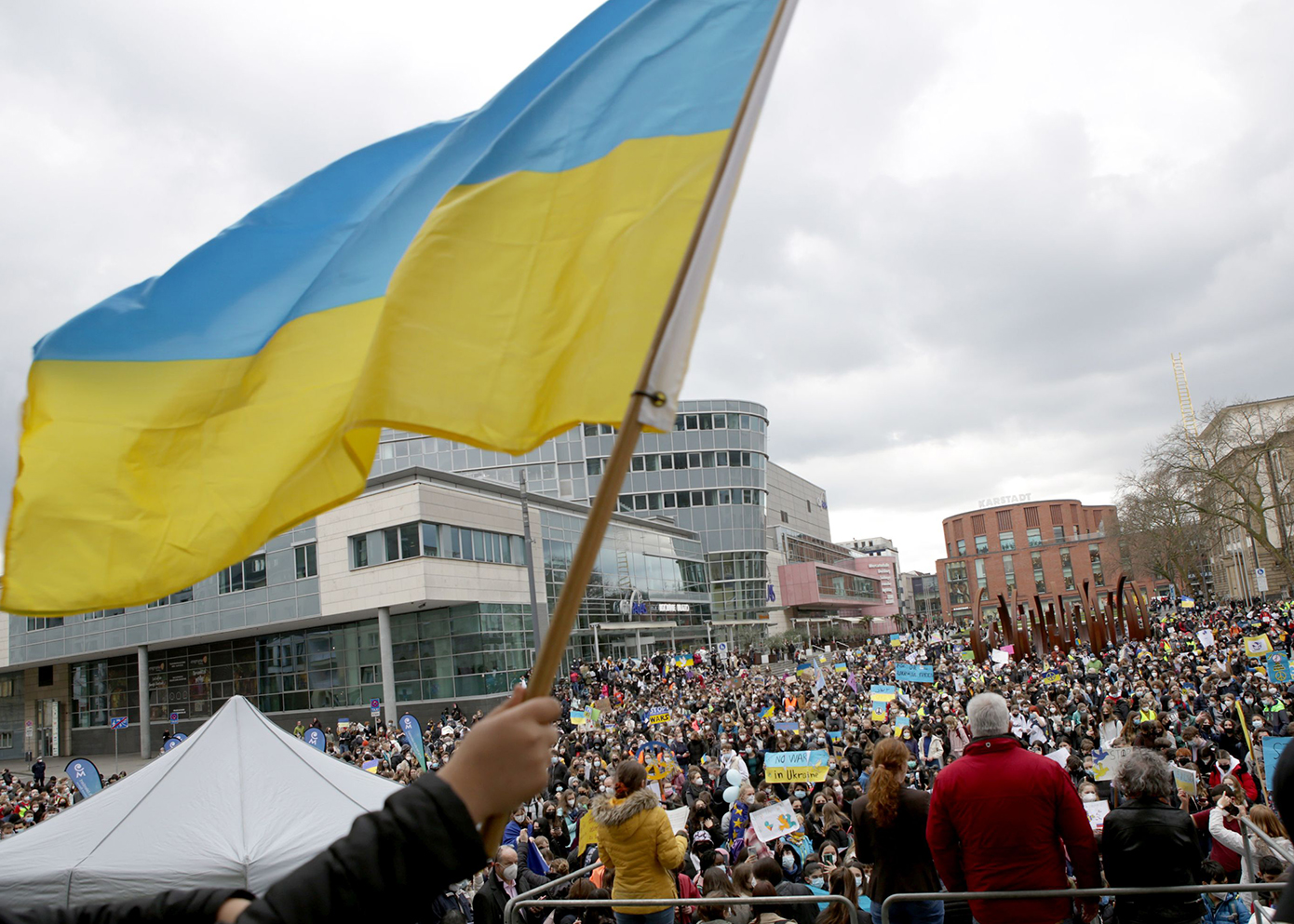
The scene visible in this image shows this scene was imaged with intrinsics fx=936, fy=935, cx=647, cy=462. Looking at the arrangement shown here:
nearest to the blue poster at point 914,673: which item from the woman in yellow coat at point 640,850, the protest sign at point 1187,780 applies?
the protest sign at point 1187,780

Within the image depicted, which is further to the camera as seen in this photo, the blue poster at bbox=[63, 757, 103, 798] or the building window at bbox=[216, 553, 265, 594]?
the building window at bbox=[216, 553, 265, 594]

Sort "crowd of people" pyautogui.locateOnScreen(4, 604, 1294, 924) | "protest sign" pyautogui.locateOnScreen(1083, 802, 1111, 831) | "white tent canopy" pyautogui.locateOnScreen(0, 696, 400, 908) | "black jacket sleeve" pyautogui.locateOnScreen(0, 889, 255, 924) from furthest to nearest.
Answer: "protest sign" pyautogui.locateOnScreen(1083, 802, 1111, 831)
"white tent canopy" pyautogui.locateOnScreen(0, 696, 400, 908)
"crowd of people" pyautogui.locateOnScreen(4, 604, 1294, 924)
"black jacket sleeve" pyautogui.locateOnScreen(0, 889, 255, 924)

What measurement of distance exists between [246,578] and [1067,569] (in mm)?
114014

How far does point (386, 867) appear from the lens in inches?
53.4

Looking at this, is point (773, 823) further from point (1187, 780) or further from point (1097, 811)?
point (1187, 780)

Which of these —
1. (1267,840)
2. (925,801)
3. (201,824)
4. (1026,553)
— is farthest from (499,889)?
(1026,553)

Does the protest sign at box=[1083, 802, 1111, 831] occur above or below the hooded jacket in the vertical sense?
below

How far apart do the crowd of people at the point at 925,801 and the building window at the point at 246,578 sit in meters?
19.1

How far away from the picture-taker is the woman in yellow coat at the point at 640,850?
20.7 ft

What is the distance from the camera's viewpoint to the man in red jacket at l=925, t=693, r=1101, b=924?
14.9ft

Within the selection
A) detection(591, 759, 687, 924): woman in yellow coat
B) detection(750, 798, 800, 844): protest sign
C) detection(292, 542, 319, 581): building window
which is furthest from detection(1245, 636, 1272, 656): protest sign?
detection(292, 542, 319, 581): building window

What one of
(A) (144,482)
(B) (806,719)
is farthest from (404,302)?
(B) (806,719)

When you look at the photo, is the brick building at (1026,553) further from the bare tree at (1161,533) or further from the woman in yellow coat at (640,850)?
the woman in yellow coat at (640,850)

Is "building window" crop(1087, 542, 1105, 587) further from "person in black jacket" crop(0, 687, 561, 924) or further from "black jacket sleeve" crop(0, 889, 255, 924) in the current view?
"person in black jacket" crop(0, 687, 561, 924)
